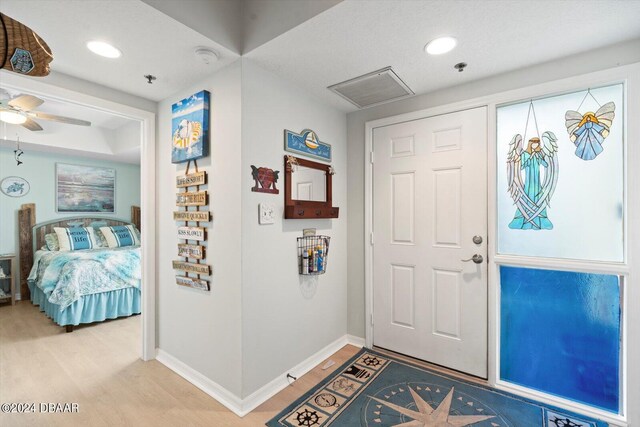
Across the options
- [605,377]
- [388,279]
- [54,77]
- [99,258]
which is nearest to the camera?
[605,377]

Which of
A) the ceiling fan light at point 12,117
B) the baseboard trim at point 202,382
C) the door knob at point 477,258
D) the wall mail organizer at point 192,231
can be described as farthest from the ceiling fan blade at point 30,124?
the door knob at point 477,258

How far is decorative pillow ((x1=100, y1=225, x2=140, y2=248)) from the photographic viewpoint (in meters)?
4.75

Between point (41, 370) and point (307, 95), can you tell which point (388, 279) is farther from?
point (41, 370)

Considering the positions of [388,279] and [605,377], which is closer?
[605,377]

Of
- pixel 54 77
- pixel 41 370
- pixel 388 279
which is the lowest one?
pixel 41 370

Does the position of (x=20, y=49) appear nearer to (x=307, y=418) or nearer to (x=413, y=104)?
(x=307, y=418)

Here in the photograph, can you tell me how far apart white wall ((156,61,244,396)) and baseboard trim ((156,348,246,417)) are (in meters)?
0.03

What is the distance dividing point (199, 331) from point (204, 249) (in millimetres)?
612

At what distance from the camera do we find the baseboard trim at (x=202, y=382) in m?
1.87

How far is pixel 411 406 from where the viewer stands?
1.89 meters

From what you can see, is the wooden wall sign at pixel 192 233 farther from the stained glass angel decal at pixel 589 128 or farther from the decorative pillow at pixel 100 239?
the decorative pillow at pixel 100 239

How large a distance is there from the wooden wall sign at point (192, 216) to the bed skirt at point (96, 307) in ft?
6.47

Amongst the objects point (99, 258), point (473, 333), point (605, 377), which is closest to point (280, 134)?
point (473, 333)

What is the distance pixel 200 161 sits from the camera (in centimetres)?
212
